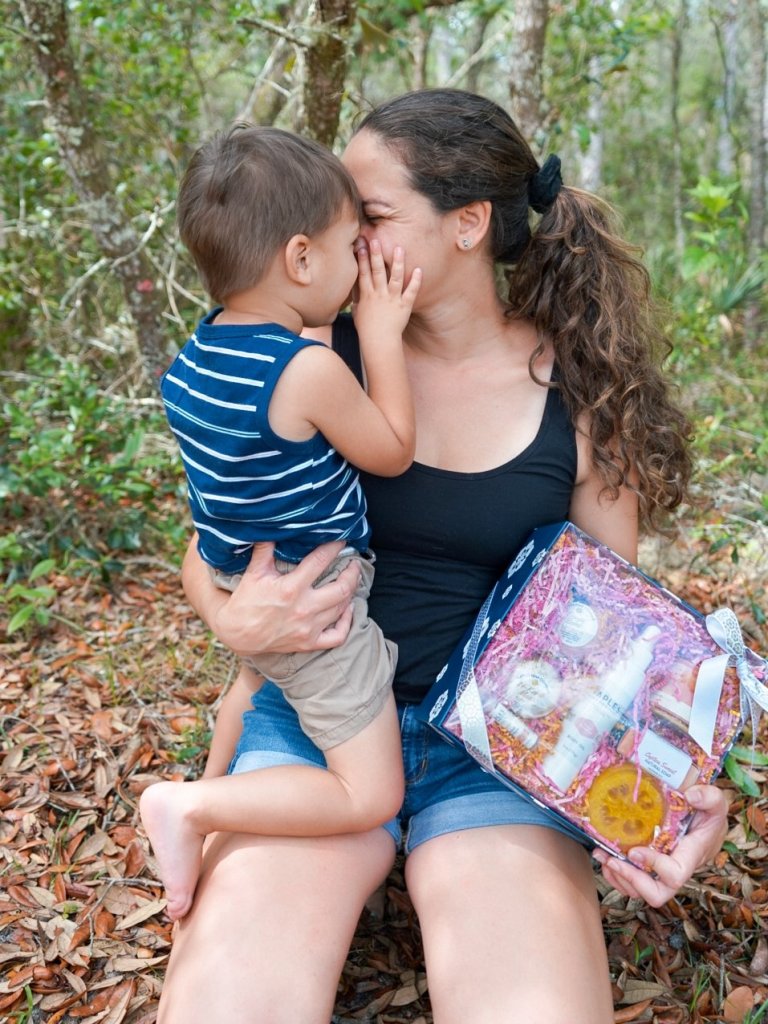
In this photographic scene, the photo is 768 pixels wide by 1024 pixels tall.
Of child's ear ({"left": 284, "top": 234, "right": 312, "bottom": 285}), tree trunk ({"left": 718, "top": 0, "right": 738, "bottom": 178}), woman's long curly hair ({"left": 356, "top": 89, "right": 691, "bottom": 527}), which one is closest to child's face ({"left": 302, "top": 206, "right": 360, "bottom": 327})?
child's ear ({"left": 284, "top": 234, "right": 312, "bottom": 285})

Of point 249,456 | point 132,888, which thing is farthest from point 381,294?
point 132,888

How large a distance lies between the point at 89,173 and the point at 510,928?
3434mm

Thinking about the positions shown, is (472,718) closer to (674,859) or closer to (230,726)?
(674,859)

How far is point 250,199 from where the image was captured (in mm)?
1730

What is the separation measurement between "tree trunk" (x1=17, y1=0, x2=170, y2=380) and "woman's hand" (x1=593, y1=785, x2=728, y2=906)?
3.14 m

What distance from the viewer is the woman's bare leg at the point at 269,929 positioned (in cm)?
159

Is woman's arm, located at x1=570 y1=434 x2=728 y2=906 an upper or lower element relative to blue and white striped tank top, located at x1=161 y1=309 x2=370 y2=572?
lower

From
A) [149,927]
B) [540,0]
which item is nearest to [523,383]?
[149,927]

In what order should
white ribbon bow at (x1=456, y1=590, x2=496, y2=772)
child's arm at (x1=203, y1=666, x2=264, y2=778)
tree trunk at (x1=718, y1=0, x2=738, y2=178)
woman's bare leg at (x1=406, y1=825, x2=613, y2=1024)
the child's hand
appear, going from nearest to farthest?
woman's bare leg at (x1=406, y1=825, x2=613, y2=1024) < white ribbon bow at (x1=456, y1=590, x2=496, y2=772) < the child's hand < child's arm at (x1=203, y1=666, x2=264, y2=778) < tree trunk at (x1=718, y1=0, x2=738, y2=178)

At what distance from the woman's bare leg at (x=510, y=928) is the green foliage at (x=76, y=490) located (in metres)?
1.92

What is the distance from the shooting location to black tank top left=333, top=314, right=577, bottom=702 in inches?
80.4

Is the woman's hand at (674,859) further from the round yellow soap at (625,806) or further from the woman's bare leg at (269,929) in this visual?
the woman's bare leg at (269,929)

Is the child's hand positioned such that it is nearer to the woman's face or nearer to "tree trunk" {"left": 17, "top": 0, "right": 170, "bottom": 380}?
the woman's face

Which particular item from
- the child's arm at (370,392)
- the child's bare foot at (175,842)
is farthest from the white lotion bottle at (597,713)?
the child's bare foot at (175,842)
